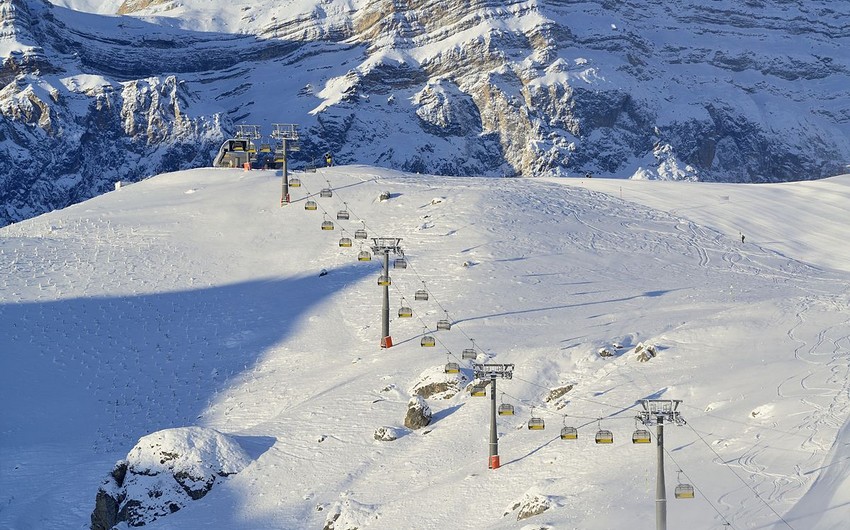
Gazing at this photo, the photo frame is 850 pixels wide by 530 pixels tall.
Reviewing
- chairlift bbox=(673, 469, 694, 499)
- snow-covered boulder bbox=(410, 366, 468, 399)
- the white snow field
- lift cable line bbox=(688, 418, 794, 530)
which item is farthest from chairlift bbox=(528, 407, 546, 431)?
Result: chairlift bbox=(673, 469, 694, 499)

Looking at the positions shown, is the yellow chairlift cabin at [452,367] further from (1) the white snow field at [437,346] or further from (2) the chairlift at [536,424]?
(2) the chairlift at [536,424]

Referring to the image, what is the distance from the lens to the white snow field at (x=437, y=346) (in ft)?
210

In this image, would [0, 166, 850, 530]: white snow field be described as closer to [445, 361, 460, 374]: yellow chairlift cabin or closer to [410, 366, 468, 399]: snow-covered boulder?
[410, 366, 468, 399]: snow-covered boulder

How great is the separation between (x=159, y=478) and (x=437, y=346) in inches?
739

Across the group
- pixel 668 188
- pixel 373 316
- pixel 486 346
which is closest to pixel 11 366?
pixel 373 316

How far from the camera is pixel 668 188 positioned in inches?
5054

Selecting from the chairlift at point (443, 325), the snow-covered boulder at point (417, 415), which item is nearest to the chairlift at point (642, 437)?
the snow-covered boulder at point (417, 415)

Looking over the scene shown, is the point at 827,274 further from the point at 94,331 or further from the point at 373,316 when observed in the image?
the point at 94,331

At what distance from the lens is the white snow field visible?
210 feet

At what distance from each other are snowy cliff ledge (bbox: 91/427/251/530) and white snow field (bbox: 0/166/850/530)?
0.76m

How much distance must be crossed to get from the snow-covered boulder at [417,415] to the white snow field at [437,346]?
105 cm

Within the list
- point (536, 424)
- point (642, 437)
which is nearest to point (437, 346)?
point (536, 424)

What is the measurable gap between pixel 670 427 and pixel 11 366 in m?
39.1

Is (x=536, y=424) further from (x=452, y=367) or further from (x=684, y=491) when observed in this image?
(x=684, y=491)
